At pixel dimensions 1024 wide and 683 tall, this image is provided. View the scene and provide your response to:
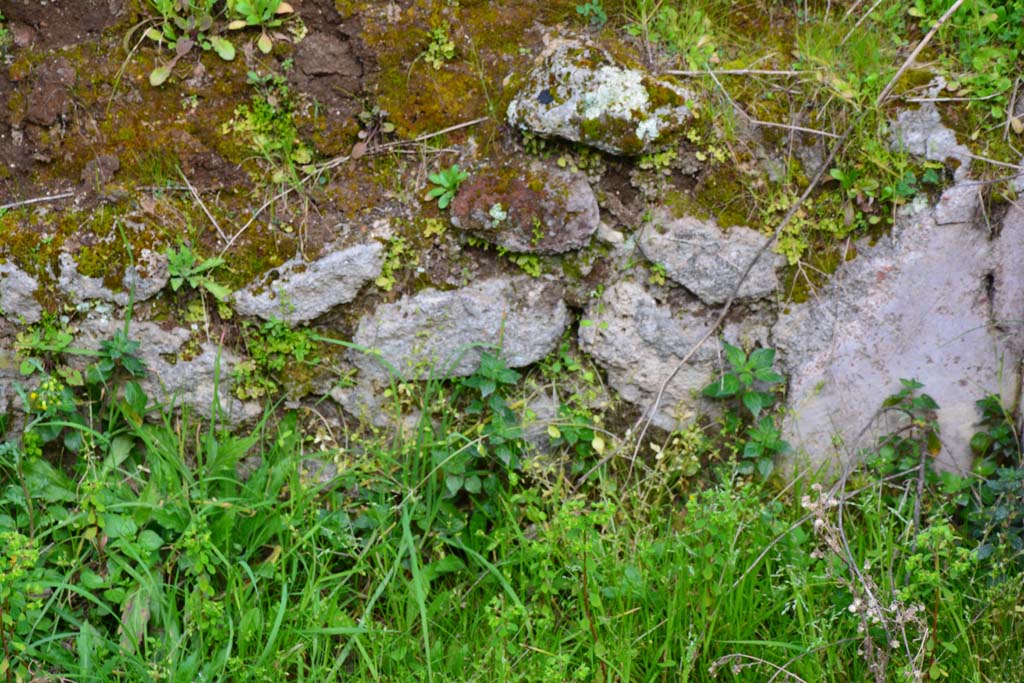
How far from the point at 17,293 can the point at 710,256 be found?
2.38 m

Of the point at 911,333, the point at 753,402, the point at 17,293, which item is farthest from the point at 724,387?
the point at 17,293

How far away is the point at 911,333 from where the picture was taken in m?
3.07

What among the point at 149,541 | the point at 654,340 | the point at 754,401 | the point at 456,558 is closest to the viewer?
the point at 149,541

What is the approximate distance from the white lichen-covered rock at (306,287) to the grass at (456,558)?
0.38 m

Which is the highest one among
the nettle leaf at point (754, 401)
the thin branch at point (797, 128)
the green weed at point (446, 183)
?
the thin branch at point (797, 128)

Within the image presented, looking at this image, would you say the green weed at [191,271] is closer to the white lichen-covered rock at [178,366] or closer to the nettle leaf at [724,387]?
the white lichen-covered rock at [178,366]

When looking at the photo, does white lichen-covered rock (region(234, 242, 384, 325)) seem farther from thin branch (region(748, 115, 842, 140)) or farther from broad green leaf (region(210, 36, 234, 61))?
thin branch (region(748, 115, 842, 140))

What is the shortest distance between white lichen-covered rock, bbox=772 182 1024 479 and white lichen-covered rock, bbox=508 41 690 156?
81 cm

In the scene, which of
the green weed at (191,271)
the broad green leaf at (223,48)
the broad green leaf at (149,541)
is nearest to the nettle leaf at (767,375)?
the green weed at (191,271)

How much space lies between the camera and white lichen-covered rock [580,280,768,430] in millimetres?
3121

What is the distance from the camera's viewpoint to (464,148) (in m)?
3.15

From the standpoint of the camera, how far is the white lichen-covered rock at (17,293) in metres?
2.95

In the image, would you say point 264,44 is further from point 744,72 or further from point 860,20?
point 860,20

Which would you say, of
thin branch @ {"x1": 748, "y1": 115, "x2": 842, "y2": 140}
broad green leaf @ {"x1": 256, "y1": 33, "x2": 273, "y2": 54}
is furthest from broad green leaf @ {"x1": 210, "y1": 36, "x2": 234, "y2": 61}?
thin branch @ {"x1": 748, "y1": 115, "x2": 842, "y2": 140}
